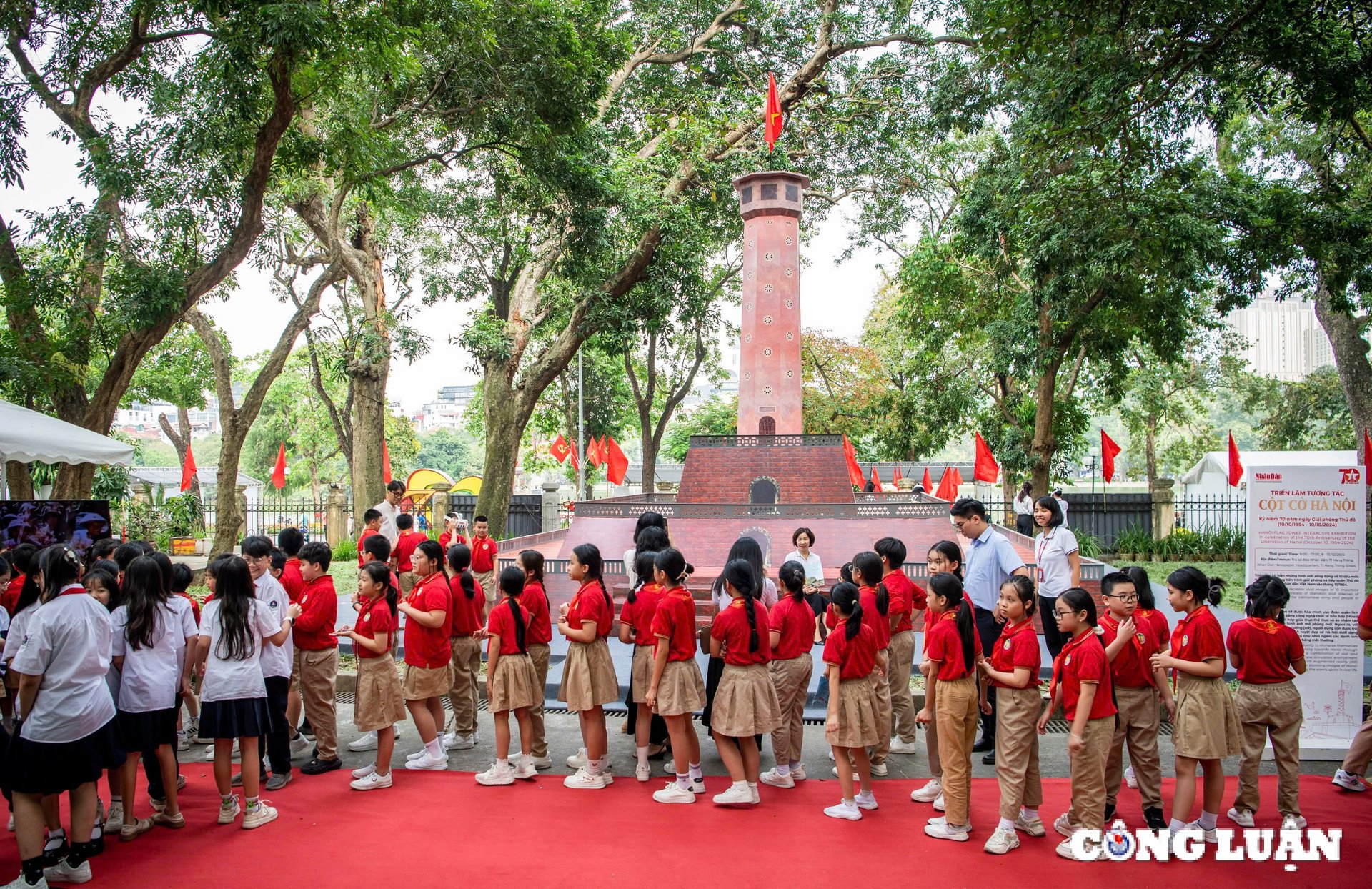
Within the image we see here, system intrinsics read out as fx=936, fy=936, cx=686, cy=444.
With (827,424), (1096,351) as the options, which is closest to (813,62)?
(1096,351)

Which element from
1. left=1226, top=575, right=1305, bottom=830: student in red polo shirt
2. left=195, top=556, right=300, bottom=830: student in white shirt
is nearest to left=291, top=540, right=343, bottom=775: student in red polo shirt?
left=195, top=556, right=300, bottom=830: student in white shirt

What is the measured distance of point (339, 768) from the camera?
682 cm

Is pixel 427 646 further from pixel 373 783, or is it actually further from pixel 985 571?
pixel 985 571

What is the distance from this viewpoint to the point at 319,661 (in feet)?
22.1

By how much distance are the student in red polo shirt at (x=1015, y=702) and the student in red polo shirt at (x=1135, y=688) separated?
480 mm

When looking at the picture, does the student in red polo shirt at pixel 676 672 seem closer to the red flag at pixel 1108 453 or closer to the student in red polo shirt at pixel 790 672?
the student in red polo shirt at pixel 790 672

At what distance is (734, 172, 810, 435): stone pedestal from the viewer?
18.6 metres

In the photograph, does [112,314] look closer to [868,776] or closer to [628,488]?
[868,776]

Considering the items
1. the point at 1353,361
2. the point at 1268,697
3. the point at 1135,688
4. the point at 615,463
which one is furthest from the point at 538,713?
the point at 1353,361

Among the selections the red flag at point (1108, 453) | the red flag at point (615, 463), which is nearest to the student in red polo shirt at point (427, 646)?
the red flag at point (615, 463)

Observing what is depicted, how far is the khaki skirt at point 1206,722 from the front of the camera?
5215 millimetres

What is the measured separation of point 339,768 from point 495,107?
9667 millimetres

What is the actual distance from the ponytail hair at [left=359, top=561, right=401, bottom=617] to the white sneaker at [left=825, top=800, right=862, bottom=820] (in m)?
3.15

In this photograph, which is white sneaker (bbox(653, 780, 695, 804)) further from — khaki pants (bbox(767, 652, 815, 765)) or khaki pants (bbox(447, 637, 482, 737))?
khaki pants (bbox(447, 637, 482, 737))
